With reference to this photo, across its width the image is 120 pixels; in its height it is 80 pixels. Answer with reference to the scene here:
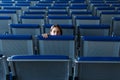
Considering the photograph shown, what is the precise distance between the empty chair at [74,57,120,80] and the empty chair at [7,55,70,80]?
0.13 meters

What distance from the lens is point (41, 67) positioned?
95.6 inches

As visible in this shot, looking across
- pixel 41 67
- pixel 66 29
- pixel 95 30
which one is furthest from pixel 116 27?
pixel 41 67

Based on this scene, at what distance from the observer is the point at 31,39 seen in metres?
3.19

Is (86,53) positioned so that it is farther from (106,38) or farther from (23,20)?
(23,20)

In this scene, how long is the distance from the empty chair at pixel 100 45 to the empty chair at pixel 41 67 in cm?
78

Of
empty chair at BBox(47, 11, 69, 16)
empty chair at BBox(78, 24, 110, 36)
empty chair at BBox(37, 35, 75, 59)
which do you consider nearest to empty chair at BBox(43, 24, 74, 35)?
empty chair at BBox(78, 24, 110, 36)

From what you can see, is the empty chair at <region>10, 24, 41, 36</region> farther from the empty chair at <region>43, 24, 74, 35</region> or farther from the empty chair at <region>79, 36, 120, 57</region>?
the empty chair at <region>79, 36, 120, 57</region>

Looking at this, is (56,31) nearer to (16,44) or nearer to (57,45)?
(57,45)

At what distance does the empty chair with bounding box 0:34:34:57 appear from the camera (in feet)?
10.5

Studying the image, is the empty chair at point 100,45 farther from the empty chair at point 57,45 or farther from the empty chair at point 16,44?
the empty chair at point 16,44

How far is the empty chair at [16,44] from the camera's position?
10.5 feet

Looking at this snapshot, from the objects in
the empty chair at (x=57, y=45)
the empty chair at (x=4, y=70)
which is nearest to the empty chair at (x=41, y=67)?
the empty chair at (x=4, y=70)

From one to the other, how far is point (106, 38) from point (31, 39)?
0.98 meters

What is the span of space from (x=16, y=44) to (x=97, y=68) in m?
1.35
